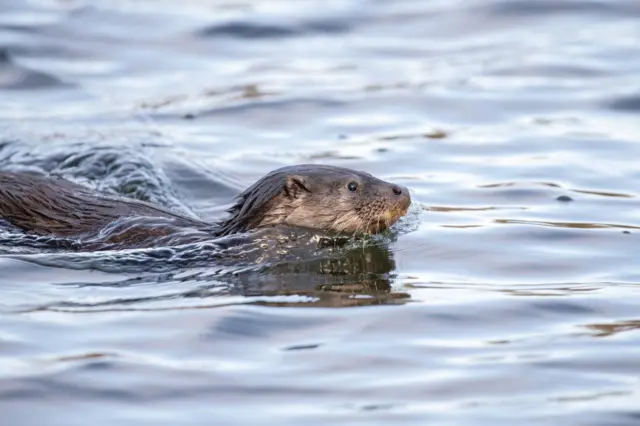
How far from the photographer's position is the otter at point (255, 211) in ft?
22.6

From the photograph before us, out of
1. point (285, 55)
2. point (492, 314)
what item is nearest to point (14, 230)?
point (492, 314)

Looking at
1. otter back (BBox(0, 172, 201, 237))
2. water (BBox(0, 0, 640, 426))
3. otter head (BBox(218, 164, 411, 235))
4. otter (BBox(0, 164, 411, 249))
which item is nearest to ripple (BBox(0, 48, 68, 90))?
water (BBox(0, 0, 640, 426))

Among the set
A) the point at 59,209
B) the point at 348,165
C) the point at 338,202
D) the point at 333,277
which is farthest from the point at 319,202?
the point at 348,165

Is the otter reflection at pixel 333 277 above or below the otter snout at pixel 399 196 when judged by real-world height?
below

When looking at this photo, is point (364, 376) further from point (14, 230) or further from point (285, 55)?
point (285, 55)

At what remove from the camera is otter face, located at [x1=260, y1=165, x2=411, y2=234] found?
6930 millimetres

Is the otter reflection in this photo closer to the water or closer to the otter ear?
the water

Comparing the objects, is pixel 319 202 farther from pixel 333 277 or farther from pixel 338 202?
pixel 333 277

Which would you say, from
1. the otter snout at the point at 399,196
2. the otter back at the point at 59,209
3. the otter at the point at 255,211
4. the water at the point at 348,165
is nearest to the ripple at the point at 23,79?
the water at the point at 348,165

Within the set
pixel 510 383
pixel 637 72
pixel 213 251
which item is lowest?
pixel 510 383

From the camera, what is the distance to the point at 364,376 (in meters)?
5.10

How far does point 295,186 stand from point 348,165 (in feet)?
8.08

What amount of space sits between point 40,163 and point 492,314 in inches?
172

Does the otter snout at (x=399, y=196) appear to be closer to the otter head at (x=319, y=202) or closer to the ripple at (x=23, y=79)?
the otter head at (x=319, y=202)
